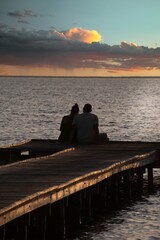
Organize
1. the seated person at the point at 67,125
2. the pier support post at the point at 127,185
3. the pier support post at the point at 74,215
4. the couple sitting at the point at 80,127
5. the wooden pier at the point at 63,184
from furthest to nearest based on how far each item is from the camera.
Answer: the seated person at the point at 67,125, the couple sitting at the point at 80,127, the pier support post at the point at 127,185, the pier support post at the point at 74,215, the wooden pier at the point at 63,184

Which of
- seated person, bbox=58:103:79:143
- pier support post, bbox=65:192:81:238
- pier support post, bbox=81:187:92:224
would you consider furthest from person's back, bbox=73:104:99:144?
pier support post, bbox=65:192:81:238

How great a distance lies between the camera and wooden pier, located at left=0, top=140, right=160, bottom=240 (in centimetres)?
1658

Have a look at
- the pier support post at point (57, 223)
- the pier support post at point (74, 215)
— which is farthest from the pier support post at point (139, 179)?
the pier support post at point (57, 223)

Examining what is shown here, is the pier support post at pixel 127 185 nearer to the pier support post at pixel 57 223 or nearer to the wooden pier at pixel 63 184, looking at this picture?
the wooden pier at pixel 63 184

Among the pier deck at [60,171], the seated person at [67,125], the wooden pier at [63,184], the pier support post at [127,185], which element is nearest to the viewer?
the pier deck at [60,171]

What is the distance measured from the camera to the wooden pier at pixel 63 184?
1658 cm

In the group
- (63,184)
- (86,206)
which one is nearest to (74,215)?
(86,206)

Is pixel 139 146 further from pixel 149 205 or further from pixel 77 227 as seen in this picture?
pixel 77 227

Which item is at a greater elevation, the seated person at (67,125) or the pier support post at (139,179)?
the seated person at (67,125)

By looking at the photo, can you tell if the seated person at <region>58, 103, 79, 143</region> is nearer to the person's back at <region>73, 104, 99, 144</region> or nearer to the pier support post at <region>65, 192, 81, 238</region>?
the person's back at <region>73, 104, 99, 144</region>

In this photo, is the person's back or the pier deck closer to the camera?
the pier deck

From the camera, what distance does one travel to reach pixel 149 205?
23484mm

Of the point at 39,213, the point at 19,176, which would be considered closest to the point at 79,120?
the point at 19,176

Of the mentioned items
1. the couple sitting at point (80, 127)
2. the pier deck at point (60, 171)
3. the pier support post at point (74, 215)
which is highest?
the couple sitting at point (80, 127)
